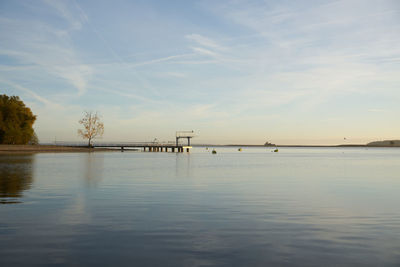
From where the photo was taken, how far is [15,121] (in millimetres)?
83688

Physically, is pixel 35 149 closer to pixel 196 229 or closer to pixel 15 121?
A: pixel 15 121

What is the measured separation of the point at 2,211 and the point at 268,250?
10.0 metres

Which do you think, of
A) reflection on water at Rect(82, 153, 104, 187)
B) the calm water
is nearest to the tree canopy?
reflection on water at Rect(82, 153, 104, 187)

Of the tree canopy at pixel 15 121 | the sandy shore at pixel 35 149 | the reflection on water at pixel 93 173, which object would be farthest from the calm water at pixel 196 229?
the tree canopy at pixel 15 121

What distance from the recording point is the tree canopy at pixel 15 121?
8162 centimetres

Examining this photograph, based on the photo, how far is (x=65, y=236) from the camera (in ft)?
31.6

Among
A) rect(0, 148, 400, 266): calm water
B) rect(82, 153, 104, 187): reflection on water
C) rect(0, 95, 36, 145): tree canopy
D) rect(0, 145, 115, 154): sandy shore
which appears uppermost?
rect(0, 95, 36, 145): tree canopy

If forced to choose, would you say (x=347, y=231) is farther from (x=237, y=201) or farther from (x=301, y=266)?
(x=237, y=201)

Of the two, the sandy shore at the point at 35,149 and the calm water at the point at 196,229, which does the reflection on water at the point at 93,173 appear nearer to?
the calm water at the point at 196,229

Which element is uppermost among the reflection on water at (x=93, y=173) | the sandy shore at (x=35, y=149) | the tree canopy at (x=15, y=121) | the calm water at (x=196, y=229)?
the tree canopy at (x=15, y=121)

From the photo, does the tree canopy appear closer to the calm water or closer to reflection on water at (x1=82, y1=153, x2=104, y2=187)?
reflection on water at (x1=82, y1=153, x2=104, y2=187)

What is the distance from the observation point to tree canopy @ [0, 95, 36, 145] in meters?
81.6

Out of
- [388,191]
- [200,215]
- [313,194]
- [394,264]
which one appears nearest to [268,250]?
[394,264]

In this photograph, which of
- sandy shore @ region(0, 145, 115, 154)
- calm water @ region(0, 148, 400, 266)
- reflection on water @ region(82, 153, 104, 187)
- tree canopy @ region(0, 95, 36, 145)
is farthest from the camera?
tree canopy @ region(0, 95, 36, 145)
